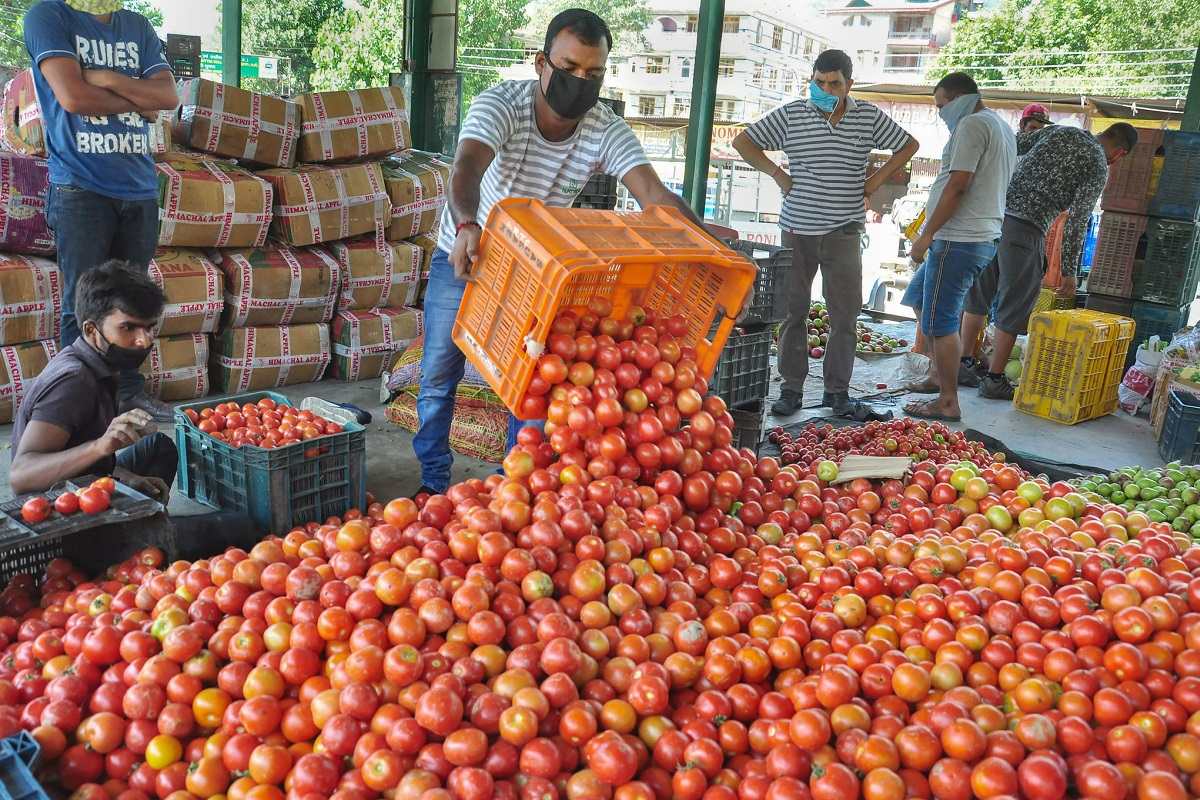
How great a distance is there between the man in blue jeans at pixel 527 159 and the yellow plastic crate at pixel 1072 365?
401cm

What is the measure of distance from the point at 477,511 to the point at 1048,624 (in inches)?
58.2

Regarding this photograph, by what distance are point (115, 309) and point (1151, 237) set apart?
7837 millimetres

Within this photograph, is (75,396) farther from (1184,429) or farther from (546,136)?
(1184,429)

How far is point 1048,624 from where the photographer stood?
7.45 ft

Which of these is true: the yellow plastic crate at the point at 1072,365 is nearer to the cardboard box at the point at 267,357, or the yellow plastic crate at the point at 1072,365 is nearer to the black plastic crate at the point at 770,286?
the black plastic crate at the point at 770,286

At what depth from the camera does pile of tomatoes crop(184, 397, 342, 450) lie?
12.1 feet

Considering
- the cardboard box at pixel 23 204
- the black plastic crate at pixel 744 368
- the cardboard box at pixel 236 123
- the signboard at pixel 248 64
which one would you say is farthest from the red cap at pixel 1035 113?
the cardboard box at pixel 23 204

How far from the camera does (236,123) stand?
19.4 ft

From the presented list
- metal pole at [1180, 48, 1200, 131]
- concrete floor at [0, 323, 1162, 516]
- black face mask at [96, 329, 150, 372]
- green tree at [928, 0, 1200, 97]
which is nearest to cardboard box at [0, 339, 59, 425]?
concrete floor at [0, 323, 1162, 516]

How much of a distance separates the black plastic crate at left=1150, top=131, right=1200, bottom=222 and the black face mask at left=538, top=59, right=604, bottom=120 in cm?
617

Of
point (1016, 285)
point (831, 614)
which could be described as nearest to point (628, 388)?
point (831, 614)

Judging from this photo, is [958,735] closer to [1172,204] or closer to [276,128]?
[276,128]

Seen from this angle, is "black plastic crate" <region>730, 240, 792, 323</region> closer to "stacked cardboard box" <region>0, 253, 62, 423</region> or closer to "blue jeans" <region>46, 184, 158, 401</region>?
"blue jeans" <region>46, 184, 158, 401</region>

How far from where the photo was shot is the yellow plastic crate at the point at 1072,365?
255 inches
